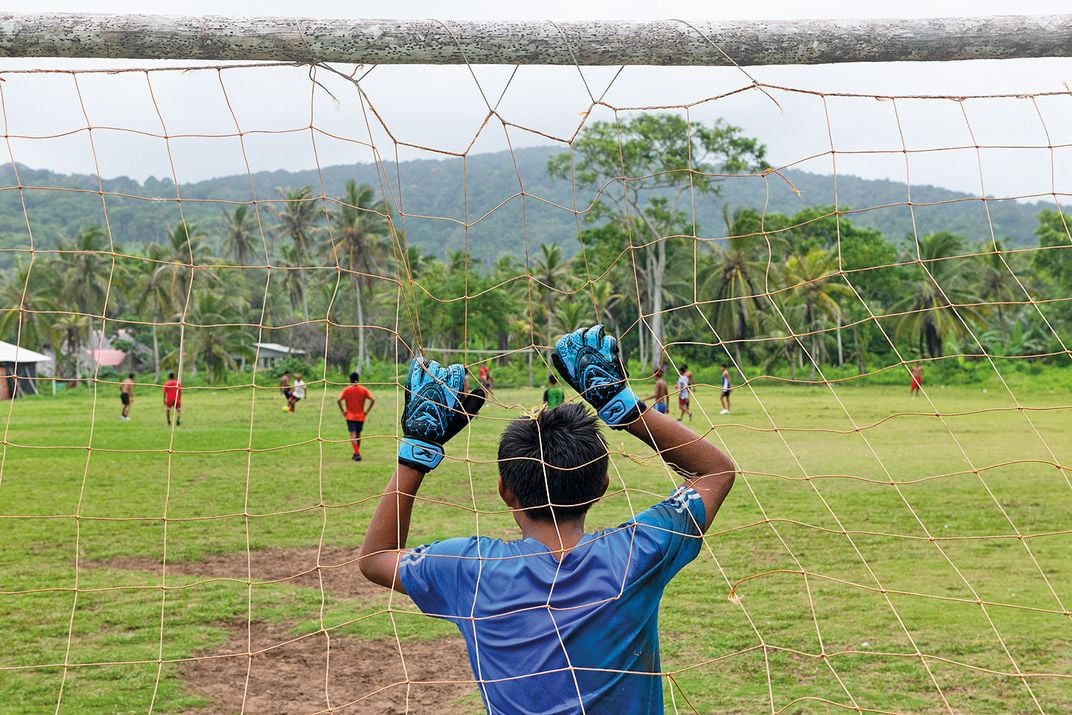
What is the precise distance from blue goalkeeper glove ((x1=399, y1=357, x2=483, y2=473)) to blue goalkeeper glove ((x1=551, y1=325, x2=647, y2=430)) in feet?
0.81

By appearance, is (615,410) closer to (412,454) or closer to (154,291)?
(412,454)

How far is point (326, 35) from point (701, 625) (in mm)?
4531

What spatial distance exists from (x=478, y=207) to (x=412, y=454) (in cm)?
11361

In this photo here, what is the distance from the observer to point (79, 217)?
86250 millimetres

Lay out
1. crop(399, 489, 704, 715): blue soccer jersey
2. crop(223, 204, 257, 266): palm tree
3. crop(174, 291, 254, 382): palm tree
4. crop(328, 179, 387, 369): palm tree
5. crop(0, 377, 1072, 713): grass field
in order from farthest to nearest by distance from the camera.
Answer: crop(223, 204, 257, 266): palm tree, crop(328, 179, 387, 369): palm tree, crop(174, 291, 254, 382): palm tree, crop(0, 377, 1072, 713): grass field, crop(399, 489, 704, 715): blue soccer jersey

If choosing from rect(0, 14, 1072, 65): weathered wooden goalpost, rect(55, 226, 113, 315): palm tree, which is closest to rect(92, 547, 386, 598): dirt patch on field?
rect(0, 14, 1072, 65): weathered wooden goalpost

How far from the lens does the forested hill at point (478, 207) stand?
78.8 metres

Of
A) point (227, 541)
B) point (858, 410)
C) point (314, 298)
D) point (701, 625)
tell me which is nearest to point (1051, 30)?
point (701, 625)

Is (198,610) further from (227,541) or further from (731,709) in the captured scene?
(731,709)

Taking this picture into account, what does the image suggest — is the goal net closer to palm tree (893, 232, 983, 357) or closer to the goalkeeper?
the goalkeeper

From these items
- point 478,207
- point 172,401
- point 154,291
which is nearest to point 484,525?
point 172,401

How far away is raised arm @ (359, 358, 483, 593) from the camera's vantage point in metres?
2.40

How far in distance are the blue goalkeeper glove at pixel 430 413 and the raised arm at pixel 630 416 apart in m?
0.27

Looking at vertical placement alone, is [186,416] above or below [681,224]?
below
